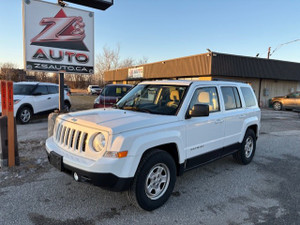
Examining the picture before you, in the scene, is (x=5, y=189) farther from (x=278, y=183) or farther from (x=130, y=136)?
(x=278, y=183)

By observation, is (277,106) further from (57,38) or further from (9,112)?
(9,112)

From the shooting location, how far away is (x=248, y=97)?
550cm

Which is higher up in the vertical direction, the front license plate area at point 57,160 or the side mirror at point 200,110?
the side mirror at point 200,110

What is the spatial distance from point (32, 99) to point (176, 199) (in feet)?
27.5

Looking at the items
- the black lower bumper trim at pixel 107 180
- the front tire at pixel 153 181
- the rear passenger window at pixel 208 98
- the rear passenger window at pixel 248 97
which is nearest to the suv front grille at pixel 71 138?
the black lower bumper trim at pixel 107 180

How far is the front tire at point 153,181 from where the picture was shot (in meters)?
3.01

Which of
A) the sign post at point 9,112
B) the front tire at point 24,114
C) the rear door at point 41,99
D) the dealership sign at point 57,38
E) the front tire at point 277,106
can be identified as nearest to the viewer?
the sign post at point 9,112

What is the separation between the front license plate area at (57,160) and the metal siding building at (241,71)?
16.6m

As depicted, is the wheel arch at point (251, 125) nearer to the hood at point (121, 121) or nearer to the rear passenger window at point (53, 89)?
the hood at point (121, 121)

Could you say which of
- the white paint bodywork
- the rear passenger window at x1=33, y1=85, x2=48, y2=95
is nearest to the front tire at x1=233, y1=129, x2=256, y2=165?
the white paint bodywork

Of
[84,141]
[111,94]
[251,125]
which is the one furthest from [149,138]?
[111,94]

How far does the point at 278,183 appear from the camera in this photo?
4.36 metres

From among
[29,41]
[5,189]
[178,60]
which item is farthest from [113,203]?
[178,60]

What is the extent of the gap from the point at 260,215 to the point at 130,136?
2.17 metres
